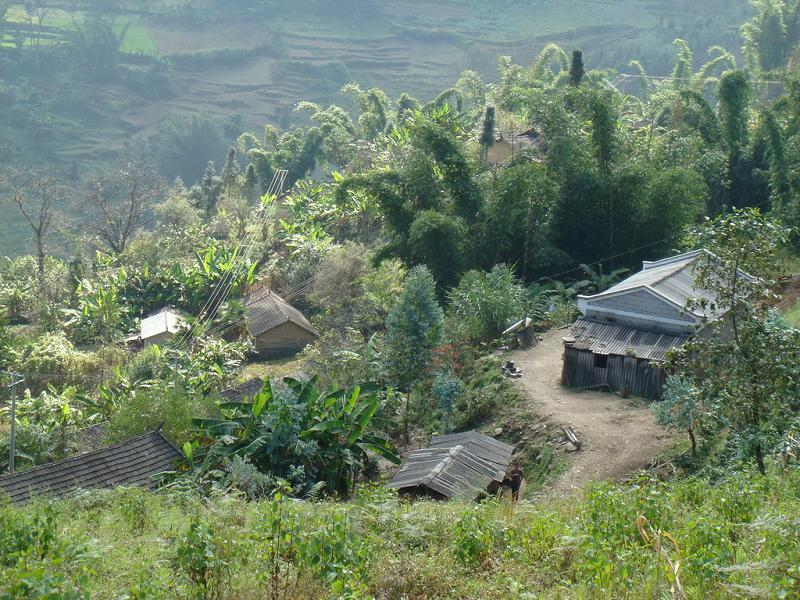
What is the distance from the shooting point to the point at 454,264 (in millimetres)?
22125

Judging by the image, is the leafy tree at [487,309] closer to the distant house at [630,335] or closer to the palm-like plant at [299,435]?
the distant house at [630,335]

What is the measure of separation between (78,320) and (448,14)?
70.4 meters

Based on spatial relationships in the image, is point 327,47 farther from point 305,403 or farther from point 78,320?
point 305,403

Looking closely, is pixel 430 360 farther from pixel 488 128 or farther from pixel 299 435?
pixel 488 128

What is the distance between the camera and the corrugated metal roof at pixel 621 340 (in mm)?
15430

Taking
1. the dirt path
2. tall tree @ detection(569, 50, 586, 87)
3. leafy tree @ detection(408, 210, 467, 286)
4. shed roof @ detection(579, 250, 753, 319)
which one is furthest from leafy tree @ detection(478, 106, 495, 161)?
the dirt path

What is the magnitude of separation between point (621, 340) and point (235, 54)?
7378 centimetres

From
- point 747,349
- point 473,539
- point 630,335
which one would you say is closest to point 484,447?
point 747,349

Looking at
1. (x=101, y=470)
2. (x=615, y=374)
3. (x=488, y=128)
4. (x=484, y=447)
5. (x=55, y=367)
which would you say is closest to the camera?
(x=101, y=470)

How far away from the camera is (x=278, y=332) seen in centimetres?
2488

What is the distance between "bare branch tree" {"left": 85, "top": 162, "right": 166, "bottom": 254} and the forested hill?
674 centimetres

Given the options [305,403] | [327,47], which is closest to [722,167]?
[305,403]

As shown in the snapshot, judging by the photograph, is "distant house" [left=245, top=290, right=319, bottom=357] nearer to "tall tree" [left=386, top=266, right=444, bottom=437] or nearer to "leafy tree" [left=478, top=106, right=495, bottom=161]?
Answer: "leafy tree" [left=478, top=106, right=495, bottom=161]

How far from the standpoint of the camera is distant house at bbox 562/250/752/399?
50.6ft
